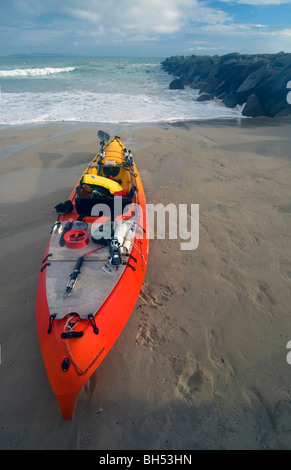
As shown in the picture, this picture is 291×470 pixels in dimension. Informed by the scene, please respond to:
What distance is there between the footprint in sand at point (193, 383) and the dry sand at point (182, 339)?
1 centimetres

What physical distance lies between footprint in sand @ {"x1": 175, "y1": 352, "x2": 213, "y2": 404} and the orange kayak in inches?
44.7

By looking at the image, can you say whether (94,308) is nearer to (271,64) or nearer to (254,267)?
(254,267)

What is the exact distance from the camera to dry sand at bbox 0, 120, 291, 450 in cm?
313

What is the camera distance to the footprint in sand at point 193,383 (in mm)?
3424

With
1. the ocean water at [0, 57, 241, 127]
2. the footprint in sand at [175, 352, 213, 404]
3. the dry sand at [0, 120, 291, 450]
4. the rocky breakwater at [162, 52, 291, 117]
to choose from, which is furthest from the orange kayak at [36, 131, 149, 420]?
the rocky breakwater at [162, 52, 291, 117]

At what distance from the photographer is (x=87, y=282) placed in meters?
3.77

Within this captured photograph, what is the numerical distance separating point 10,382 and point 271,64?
1058 inches

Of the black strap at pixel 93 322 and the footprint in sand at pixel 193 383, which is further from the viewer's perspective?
the footprint in sand at pixel 193 383

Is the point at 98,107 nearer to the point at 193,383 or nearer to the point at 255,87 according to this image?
the point at 255,87

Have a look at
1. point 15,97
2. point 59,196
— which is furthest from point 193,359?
point 15,97

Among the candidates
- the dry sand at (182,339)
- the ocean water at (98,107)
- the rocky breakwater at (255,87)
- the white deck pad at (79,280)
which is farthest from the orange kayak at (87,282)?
the rocky breakwater at (255,87)

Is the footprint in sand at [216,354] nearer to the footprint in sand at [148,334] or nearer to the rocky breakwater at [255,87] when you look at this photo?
the footprint in sand at [148,334]

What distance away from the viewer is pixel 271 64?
20859mm

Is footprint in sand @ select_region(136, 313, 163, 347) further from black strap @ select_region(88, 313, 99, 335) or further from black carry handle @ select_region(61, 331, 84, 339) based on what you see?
black carry handle @ select_region(61, 331, 84, 339)
